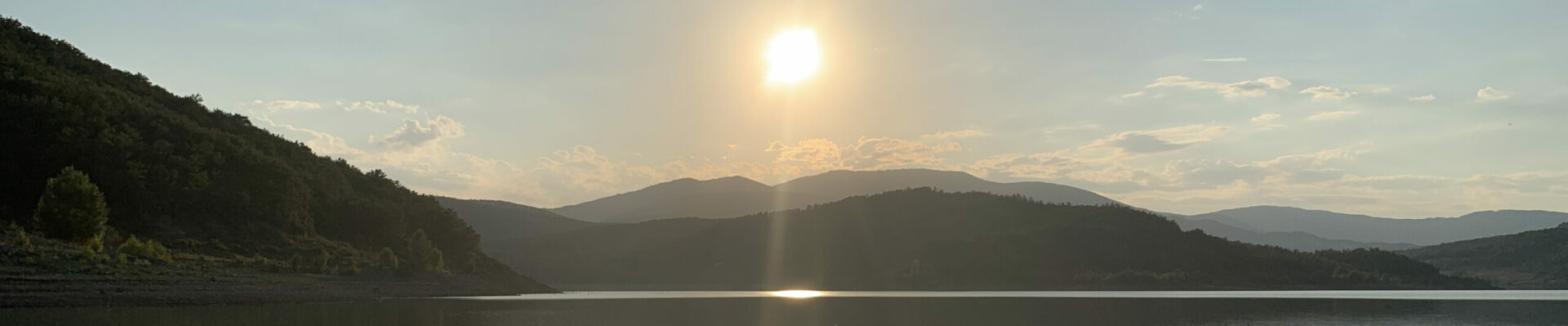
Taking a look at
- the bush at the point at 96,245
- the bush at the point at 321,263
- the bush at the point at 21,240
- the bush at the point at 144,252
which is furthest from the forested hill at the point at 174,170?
the bush at the point at 21,240

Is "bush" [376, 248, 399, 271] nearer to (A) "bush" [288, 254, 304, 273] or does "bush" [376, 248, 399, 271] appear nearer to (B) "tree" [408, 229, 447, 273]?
(B) "tree" [408, 229, 447, 273]

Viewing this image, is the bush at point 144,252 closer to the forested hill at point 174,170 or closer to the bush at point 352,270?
the forested hill at point 174,170

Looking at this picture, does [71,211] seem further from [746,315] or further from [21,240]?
[746,315]

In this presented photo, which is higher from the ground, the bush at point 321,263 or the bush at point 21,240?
the bush at point 21,240

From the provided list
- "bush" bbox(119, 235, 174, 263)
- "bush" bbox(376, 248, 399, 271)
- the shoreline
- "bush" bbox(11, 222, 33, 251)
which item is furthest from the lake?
"bush" bbox(376, 248, 399, 271)

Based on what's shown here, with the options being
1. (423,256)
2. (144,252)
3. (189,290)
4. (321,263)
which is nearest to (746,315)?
(189,290)

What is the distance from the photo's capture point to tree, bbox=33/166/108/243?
71688mm

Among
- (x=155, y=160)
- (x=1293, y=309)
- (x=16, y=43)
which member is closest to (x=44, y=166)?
(x=155, y=160)

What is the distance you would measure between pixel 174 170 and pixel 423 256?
79.5 feet

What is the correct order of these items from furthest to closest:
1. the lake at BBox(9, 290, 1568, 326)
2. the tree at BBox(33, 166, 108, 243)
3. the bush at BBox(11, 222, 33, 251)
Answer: the tree at BBox(33, 166, 108, 243) → the bush at BBox(11, 222, 33, 251) → the lake at BBox(9, 290, 1568, 326)

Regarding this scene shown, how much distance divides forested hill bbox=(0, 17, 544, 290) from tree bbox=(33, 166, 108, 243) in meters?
8.33

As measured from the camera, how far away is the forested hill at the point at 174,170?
8569 centimetres

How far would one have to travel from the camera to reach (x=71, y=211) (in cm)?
7244

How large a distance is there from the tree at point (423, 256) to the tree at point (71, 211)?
109ft
